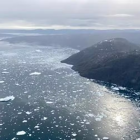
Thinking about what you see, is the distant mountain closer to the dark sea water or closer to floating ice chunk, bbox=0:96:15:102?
the dark sea water

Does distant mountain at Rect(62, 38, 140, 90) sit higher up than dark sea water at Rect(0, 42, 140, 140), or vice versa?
distant mountain at Rect(62, 38, 140, 90)

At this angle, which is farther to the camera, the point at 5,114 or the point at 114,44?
the point at 114,44

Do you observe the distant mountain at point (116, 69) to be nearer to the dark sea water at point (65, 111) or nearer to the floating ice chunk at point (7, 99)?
the dark sea water at point (65, 111)

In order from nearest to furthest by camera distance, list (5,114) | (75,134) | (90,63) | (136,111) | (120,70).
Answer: (75,134) < (5,114) < (136,111) < (120,70) < (90,63)

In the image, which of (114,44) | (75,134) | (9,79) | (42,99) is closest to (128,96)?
(42,99)

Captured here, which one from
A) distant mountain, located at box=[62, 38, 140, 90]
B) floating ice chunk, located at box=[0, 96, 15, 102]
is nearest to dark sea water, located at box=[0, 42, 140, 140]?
floating ice chunk, located at box=[0, 96, 15, 102]

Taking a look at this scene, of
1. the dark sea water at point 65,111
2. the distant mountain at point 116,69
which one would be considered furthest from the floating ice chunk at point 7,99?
the distant mountain at point 116,69

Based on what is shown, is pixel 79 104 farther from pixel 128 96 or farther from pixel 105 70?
pixel 105 70

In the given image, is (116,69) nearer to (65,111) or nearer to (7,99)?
(65,111)

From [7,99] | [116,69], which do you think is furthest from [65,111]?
[116,69]
